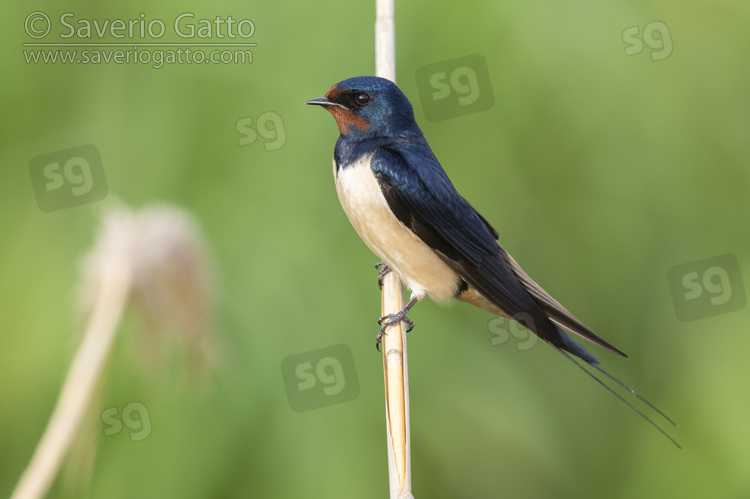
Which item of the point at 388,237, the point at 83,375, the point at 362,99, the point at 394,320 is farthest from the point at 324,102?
the point at 83,375

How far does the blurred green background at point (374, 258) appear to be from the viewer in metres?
1.22

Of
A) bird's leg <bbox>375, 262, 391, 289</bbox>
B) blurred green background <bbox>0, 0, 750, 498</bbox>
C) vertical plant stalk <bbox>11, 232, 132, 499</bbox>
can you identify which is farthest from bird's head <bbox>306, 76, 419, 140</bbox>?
vertical plant stalk <bbox>11, 232, 132, 499</bbox>

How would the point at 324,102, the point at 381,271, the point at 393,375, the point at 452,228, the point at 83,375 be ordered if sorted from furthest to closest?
1. the point at 381,271
2. the point at 452,228
3. the point at 324,102
4. the point at 393,375
5. the point at 83,375

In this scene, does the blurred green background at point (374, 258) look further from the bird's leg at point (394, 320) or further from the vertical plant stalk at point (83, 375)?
the vertical plant stalk at point (83, 375)

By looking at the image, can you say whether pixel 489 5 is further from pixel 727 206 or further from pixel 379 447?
pixel 379 447

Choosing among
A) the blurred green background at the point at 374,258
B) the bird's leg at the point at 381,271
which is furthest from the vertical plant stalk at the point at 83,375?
the bird's leg at the point at 381,271

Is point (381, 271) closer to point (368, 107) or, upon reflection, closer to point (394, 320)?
point (394, 320)

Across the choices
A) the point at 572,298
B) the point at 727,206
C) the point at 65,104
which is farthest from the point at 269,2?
the point at 727,206

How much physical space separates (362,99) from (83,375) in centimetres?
57

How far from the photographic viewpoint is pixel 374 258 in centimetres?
139

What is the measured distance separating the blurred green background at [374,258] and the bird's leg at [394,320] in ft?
0.08

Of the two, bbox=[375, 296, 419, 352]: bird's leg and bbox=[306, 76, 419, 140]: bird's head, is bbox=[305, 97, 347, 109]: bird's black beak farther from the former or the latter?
bbox=[375, 296, 419, 352]: bird's leg

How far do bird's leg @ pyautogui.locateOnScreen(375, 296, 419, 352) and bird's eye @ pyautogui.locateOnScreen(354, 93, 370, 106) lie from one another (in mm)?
334

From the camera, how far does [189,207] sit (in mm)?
1228
